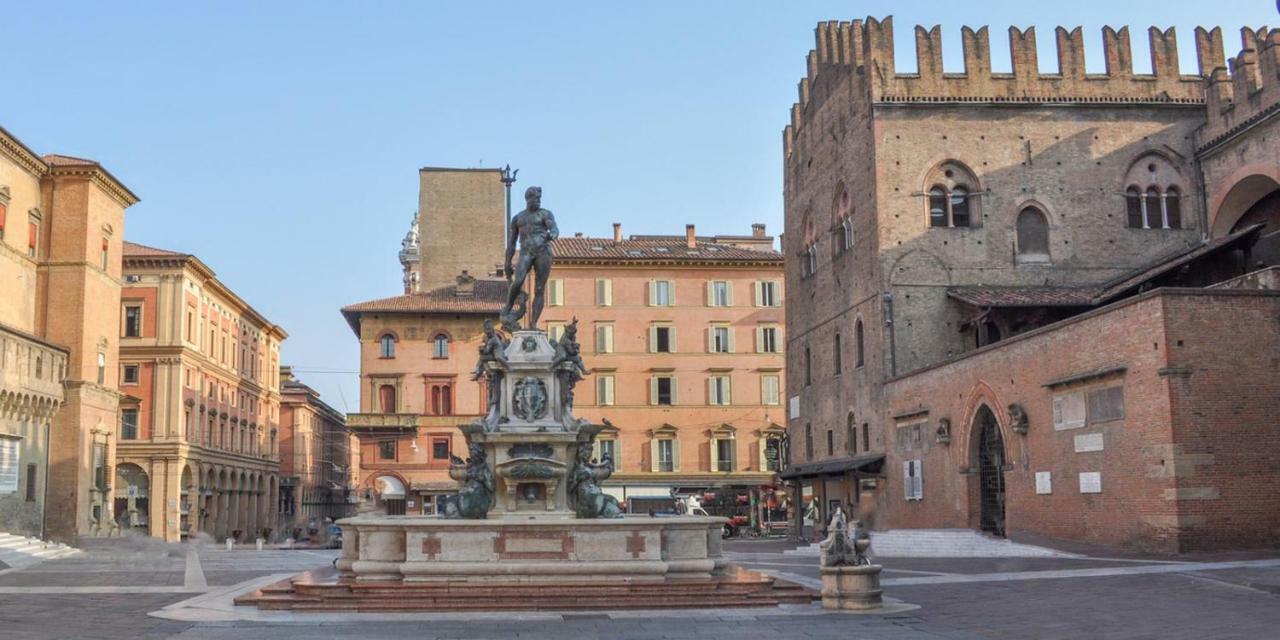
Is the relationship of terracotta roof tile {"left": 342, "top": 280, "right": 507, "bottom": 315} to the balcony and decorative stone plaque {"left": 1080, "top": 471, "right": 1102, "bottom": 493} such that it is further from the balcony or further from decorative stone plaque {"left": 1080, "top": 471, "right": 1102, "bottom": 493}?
decorative stone plaque {"left": 1080, "top": 471, "right": 1102, "bottom": 493}

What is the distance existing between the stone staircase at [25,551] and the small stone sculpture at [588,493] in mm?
16436

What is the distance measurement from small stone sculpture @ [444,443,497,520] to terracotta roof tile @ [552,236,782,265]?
44.3 m

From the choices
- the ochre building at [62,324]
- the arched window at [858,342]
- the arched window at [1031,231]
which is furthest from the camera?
the ochre building at [62,324]

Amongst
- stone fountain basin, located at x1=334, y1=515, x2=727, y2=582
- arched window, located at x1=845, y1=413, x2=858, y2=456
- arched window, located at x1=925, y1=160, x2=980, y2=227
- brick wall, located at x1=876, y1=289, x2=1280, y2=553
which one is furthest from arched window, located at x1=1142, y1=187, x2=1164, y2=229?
stone fountain basin, located at x1=334, y1=515, x2=727, y2=582

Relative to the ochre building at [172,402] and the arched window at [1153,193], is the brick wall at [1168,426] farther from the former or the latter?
the ochre building at [172,402]

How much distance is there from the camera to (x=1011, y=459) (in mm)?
29328

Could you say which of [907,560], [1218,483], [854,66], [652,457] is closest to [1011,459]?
[907,560]

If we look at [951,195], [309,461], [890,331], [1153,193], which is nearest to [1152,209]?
[1153,193]

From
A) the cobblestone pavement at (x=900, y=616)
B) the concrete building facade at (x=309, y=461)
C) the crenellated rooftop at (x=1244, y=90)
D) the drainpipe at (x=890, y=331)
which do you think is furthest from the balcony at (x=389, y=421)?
the cobblestone pavement at (x=900, y=616)

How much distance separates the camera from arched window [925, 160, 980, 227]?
38125mm

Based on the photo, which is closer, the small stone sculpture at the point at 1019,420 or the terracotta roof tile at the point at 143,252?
the small stone sculpture at the point at 1019,420

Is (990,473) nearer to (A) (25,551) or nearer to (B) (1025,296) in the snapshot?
(B) (1025,296)

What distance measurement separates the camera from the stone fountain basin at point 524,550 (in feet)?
52.7

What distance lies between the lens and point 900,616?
14.7 metres
